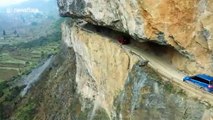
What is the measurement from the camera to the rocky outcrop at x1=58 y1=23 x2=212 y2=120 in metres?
24.4

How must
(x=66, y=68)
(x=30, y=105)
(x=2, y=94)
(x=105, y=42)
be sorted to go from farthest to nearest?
(x=2, y=94), (x=30, y=105), (x=66, y=68), (x=105, y=42)

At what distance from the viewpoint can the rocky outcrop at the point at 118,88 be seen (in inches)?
960

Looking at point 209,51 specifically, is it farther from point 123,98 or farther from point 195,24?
point 123,98

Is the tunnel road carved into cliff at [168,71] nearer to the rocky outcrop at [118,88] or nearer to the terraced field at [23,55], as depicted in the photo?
the rocky outcrop at [118,88]

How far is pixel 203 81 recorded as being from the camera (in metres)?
24.5

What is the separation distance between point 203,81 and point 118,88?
7.78m

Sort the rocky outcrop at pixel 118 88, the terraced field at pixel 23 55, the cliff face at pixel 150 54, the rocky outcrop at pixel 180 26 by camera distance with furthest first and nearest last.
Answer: the terraced field at pixel 23 55
the rocky outcrop at pixel 180 26
the cliff face at pixel 150 54
the rocky outcrop at pixel 118 88

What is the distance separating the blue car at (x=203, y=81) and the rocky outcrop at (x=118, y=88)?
44.2 inches

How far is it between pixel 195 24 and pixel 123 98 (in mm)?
7126

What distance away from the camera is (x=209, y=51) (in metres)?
25.4

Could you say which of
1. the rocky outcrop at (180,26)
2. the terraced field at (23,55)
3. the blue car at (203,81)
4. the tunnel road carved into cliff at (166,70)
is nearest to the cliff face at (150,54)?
the rocky outcrop at (180,26)

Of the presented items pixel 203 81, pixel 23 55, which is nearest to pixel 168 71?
pixel 203 81

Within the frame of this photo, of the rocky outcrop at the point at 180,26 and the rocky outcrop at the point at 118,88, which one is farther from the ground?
the rocky outcrop at the point at 180,26

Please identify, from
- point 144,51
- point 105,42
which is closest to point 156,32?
point 144,51
